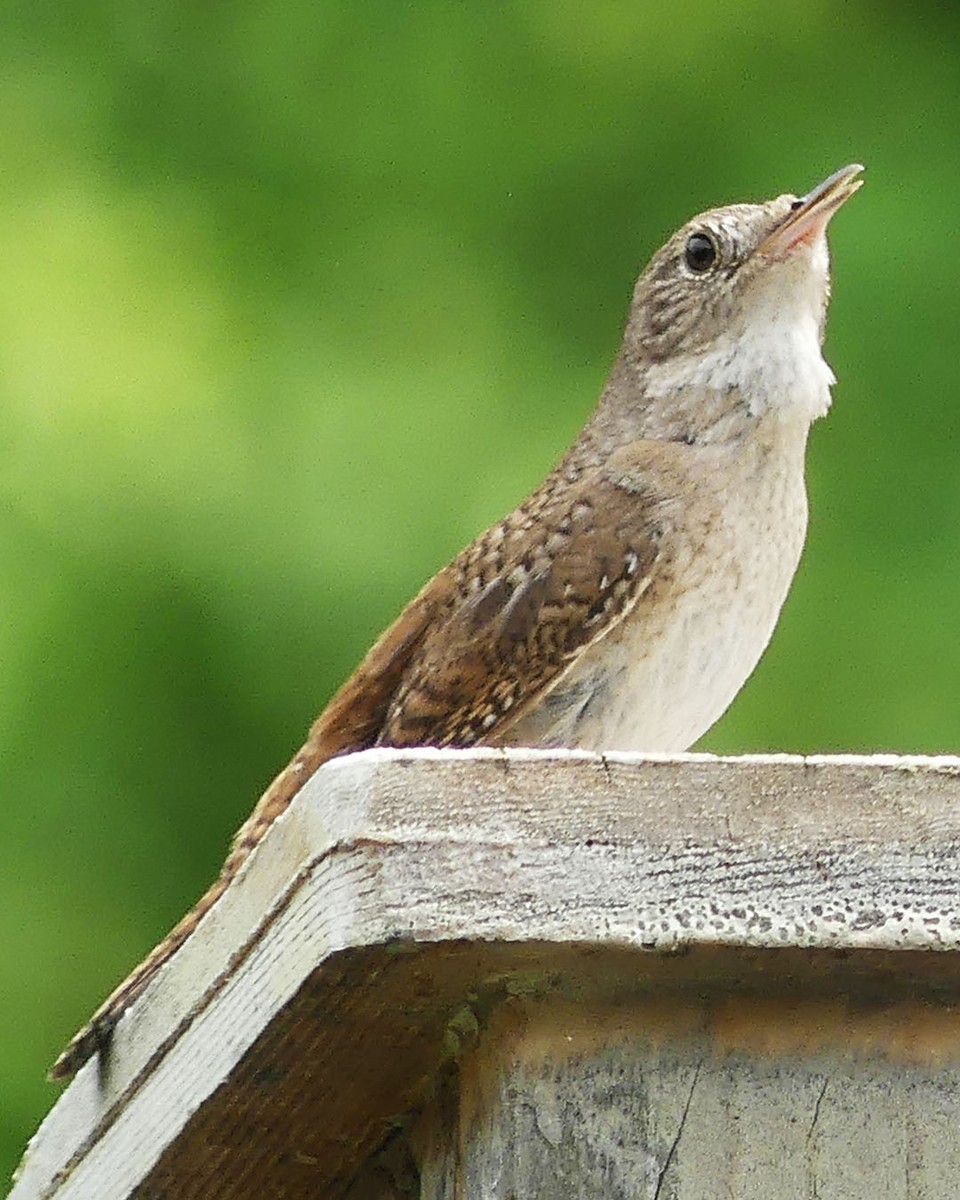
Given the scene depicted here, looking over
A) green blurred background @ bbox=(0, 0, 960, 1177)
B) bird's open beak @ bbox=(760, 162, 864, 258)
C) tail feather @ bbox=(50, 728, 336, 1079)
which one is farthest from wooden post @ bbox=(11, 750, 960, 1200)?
green blurred background @ bbox=(0, 0, 960, 1177)

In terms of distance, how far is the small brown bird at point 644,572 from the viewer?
2832 mm

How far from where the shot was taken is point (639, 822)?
1770 mm

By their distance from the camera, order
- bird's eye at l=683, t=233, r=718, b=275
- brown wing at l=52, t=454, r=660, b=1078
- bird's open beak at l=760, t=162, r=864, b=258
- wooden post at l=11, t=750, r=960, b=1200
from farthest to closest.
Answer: bird's eye at l=683, t=233, r=718, b=275, bird's open beak at l=760, t=162, r=864, b=258, brown wing at l=52, t=454, r=660, b=1078, wooden post at l=11, t=750, r=960, b=1200

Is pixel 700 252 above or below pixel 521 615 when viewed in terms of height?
above

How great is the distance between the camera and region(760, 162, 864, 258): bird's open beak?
318 centimetres

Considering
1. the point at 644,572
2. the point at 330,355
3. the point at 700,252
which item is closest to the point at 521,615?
the point at 644,572

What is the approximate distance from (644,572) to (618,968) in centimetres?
116

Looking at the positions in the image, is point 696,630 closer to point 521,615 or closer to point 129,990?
point 521,615

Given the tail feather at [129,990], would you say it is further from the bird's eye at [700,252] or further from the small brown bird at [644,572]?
the bird's eye at [700,252]

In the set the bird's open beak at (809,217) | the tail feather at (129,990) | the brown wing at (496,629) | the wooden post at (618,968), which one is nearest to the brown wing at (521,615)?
the brown wing at (496,629)

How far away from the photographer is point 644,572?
2945 mm

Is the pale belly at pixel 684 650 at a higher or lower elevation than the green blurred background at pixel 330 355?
lower

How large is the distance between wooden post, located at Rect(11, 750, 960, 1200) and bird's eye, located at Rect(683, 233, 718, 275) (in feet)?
5.78

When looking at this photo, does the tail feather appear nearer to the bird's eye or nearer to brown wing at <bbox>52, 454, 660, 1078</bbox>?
brown wing at <bbox>52, 454, 660, 1078</bbox>
